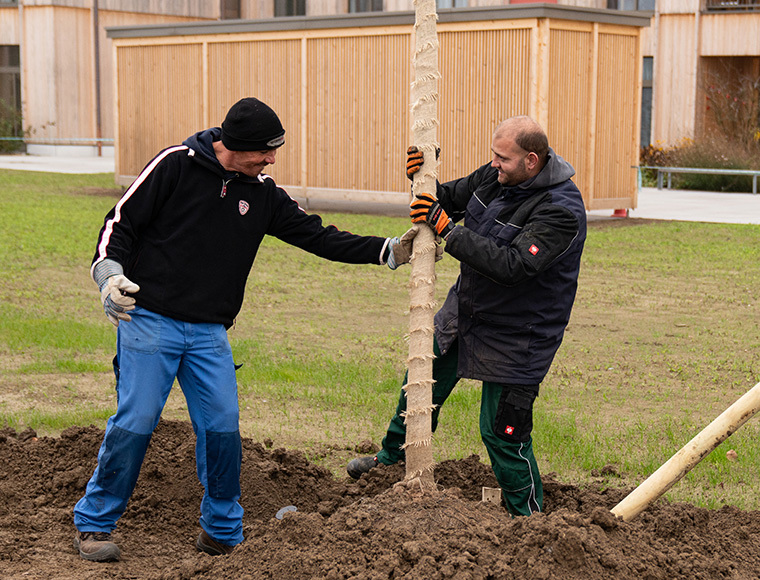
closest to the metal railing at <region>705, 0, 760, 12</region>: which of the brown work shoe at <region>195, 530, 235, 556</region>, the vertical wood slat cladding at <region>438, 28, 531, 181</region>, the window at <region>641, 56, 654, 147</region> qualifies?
the window at <region>641, 56, 654, 147</region>

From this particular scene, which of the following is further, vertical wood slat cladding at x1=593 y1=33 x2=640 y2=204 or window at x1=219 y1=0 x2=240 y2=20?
window at x1=219 y1=0 x2=240 y2=20

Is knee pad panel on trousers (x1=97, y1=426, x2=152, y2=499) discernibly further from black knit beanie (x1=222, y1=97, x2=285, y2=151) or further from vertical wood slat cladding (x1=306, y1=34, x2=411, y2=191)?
vertical wood slat cladding (x1=306, y1=34, x2=411, y2=191)

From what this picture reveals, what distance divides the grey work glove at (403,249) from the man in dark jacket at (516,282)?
0.43 feet

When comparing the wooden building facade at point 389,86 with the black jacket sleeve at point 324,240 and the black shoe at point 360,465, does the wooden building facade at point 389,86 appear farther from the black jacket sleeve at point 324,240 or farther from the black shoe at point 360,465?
the black jacket sleeve at point 324,240

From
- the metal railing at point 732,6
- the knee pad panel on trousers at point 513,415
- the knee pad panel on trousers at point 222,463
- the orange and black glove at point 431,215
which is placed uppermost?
the metal railing at point 732,6

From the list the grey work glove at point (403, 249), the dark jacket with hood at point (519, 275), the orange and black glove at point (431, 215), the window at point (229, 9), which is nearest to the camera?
the dark jacket with hood at point (519, 275)

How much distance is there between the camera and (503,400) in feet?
14.3

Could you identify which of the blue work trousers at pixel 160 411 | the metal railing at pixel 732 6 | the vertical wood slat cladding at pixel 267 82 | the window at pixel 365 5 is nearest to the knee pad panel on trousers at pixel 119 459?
the blue work trousers at pixel 160 411

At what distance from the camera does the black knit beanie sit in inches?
161

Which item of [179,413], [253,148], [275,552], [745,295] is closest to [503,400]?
[275,552]

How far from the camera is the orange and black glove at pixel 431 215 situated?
4.29 metres

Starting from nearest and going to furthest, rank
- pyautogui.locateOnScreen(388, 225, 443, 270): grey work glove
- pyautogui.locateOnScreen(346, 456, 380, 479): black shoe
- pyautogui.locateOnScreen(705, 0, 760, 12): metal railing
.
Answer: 1. pyautogui.locateOnScreen(388, 225, 443, 270): grey work glove
2. pyautogui.locateOnScreen(346, 456, 380, 479): black shoe
3. pyautogui.locateOnScreen(705, 0, 760, 12): metal railing

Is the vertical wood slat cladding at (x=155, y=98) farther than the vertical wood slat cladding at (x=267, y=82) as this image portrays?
Yes

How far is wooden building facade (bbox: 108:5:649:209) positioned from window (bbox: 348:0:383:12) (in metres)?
14.6
